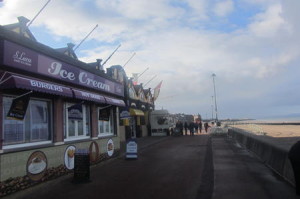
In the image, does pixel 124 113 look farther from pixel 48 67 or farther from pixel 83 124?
pixel 48 67

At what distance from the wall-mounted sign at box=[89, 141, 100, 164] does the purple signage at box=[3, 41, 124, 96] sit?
2.64 m

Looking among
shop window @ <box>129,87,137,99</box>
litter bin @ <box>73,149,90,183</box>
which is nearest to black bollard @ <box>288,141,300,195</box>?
litter bin @ <box>73,149,90,183</box>

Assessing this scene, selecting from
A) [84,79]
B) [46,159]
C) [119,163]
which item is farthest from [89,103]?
[46,159]

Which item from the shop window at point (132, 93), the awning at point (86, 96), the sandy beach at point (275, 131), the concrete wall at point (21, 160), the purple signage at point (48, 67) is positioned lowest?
the sandy beach at point (275, 131)

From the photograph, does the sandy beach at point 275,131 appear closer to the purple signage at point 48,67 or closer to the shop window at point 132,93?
the shop window at point 132,93

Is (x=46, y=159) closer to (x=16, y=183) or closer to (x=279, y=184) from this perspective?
(x=16, y=183)

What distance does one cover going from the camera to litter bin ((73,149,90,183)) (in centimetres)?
1011

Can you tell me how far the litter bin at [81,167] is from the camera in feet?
33.2

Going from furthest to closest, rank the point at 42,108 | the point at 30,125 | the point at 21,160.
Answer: the point at 42,108
the point at 30,125
the point at 21,160

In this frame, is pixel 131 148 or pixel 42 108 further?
pixel 131 148

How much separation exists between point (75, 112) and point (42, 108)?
6.56 ft

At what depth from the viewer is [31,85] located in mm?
9148

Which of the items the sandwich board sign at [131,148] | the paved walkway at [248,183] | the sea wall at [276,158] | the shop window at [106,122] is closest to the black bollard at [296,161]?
the paved walkway at [248,183]

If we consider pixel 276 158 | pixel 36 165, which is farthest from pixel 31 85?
pixel 276 158
